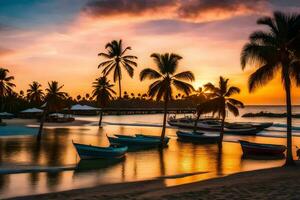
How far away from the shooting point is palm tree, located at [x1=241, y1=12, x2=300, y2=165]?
2475cm

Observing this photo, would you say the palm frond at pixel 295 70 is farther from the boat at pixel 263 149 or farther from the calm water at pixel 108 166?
the boat at pixel 263 149

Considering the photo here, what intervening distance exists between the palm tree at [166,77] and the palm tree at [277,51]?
1505 cm

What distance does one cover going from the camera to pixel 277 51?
25234 mm

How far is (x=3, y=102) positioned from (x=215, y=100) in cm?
8832

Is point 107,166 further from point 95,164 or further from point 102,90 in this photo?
point 102,90

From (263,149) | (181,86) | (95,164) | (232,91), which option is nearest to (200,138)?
(232,91)

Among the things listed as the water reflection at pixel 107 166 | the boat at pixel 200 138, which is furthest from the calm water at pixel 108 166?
the boat at pixel 200 138

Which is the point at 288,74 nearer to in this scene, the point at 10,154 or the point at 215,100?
the point at 215,100

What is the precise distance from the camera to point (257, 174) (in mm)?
24500

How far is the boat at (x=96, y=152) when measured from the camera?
106 ft

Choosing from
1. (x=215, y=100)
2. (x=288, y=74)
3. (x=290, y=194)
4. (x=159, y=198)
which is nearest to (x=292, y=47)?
(x=288, y=74)

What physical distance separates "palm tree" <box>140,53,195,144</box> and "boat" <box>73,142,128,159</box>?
970cm

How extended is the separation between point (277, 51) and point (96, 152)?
1720 cm

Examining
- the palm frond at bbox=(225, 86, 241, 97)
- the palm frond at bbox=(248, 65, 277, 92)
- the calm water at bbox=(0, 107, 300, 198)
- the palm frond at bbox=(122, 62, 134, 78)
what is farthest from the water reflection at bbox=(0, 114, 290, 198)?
the palm frond at bbox=(122, 62, 134, 78)
